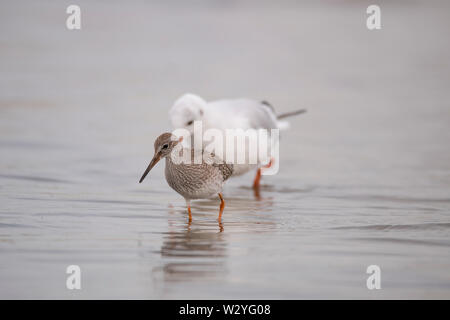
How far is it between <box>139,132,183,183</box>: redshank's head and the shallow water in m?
0.47

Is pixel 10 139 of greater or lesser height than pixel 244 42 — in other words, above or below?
below

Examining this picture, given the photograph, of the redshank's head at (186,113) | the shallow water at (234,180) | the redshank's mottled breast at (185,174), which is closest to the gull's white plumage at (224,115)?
the redshank's head at (186,113)

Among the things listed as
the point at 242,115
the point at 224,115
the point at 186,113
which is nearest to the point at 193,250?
the point at 186,113

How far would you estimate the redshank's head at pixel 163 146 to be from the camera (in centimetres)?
671

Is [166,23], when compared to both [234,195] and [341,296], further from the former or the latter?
[341,296]

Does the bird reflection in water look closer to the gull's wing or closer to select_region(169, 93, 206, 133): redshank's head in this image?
select_region(169, 93, 206, 133): redshank's head

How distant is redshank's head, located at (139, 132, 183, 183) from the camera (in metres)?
6.71

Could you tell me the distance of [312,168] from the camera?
9.10 meters

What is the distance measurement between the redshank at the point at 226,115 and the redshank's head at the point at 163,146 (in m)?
1.23

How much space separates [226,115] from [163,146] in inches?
76.5

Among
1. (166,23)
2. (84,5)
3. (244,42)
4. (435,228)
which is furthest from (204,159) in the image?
(84,5)

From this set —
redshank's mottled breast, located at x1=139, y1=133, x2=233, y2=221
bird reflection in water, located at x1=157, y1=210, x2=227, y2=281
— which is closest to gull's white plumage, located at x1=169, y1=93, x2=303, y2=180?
redshank's mottled breast, located at x1=139, y1=133, x2=233, y2=221

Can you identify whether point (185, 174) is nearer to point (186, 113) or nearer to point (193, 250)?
point (193, 250)

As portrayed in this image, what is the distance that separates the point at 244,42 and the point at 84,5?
14.2 feet
